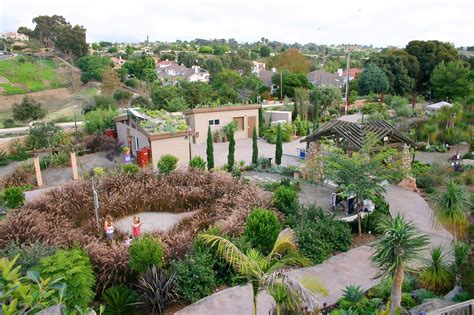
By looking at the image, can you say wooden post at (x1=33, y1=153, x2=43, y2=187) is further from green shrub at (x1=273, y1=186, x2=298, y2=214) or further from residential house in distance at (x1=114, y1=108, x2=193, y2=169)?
green shrub at (x1=273, y1=186, x2=298, y2=214)

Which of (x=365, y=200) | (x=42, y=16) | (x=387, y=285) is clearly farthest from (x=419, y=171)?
(x=42, y=16)

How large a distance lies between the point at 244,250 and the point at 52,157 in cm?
1603

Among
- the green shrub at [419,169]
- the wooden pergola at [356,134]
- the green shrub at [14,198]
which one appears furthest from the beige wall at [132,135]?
the green shrub at [419,169]

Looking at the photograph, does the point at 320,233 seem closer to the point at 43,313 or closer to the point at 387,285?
the point at 387,285

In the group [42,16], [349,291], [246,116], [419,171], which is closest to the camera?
[349,291]

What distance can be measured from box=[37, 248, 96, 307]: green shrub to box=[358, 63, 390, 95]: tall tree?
4164 centimetres

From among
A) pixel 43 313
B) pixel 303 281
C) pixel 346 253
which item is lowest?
pixel 346 253

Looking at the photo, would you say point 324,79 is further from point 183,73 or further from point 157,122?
point 157,122

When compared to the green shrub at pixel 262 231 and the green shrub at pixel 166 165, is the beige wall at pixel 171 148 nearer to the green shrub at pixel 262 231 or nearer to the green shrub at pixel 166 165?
the green shrub at pixel 166 165

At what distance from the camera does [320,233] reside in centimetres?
1196

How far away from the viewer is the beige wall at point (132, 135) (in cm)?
2193

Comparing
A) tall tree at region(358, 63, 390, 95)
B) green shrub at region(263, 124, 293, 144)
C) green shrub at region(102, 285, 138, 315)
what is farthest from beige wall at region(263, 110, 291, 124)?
green shrub at region(102, 285, 138, 315)

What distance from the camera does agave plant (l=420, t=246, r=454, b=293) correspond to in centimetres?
950

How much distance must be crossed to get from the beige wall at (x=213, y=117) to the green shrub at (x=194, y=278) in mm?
18591
